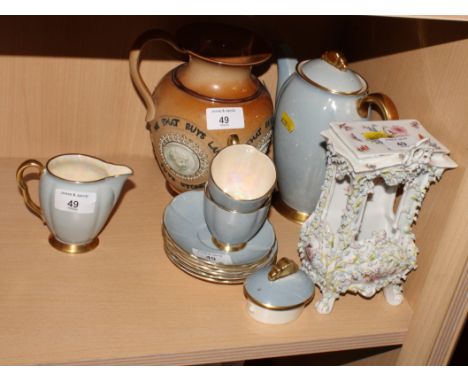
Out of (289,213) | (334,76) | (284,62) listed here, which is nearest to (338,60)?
(334,76)

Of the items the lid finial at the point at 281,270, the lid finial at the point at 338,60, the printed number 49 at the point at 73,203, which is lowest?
the lid finial at the point at 281,270

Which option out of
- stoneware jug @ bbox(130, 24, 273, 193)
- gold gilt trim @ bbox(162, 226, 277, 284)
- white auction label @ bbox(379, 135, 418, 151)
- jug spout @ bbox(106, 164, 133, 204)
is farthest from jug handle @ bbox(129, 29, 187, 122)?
white auction label @ bbox(379, 135, 418, 151)

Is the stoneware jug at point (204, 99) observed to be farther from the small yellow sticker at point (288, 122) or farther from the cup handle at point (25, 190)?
the cup handle at point (25, 190)

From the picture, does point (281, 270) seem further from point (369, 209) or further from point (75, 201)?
Result: point (75, 201)

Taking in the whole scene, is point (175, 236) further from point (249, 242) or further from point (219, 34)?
point (219, 34)

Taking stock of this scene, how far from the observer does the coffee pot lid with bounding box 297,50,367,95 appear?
0.97 meters

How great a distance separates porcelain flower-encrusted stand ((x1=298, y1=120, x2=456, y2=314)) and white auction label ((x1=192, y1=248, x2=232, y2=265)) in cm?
10

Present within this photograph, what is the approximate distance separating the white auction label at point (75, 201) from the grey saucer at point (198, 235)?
0.12 m

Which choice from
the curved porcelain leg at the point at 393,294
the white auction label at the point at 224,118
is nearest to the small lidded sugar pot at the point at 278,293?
the curved porcelain leg at the point at 393,294

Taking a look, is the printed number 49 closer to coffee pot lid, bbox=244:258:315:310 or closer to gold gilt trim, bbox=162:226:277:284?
gold gilt trim, bbox=162:226:277:284

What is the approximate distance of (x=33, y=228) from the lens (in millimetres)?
996

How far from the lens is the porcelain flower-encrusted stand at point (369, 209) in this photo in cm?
83

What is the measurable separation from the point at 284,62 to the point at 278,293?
1.26 ft

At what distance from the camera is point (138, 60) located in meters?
1.03
